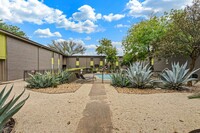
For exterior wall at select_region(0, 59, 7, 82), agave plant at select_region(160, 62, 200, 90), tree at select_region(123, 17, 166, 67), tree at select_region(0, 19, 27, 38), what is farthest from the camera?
tree at select_region(0, 19, 27, 38)

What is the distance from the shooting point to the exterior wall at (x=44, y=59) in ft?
79.1

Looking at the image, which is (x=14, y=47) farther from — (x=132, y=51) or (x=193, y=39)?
(x=193, y=39)

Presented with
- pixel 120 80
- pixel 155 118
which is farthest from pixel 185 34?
pixel 155 118

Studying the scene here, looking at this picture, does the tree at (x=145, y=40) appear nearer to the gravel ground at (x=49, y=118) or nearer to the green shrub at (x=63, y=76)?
the green shrub at (x=63, y=76)

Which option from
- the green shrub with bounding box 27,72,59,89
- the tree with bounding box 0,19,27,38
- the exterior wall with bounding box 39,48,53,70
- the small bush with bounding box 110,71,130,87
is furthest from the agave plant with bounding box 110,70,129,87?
the tree with bounding box 0,19,27,38

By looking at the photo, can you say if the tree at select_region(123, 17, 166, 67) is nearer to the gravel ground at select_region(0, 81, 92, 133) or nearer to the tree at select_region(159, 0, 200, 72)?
the tree at select_region(159, 0, 200, 72)

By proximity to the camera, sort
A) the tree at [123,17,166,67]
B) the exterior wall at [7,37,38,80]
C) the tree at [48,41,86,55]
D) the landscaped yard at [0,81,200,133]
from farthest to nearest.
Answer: the tree at [48,41,86,55], the tree at [123,17,166,67], the exterior wall at [7,37,38,80], the landscaped yard at [0,81,200,133]

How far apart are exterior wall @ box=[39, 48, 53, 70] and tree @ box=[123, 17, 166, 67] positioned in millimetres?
11199

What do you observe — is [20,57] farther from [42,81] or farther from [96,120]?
[96,120]

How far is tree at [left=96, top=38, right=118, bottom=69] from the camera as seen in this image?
1303 inches

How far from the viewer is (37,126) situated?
13.1 ft

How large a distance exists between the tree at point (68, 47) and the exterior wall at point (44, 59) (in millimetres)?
19209

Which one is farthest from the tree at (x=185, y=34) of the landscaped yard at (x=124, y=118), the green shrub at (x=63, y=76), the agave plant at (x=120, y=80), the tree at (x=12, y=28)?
the tree at (x=12, y=28)

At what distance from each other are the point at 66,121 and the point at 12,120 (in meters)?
1.28
